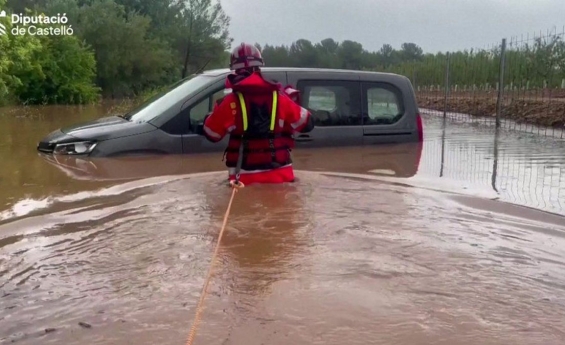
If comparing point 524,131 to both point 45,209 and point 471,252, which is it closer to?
point 471,252

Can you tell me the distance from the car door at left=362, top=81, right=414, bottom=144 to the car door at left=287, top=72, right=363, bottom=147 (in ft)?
0.39

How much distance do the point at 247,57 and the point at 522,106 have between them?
1180 centimetres

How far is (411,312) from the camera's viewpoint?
2775 millimetres

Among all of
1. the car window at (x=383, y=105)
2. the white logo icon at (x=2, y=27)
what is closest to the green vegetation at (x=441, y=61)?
the car window at (x=383, y=105)

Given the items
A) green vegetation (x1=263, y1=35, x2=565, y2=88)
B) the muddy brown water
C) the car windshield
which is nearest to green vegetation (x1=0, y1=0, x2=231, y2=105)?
green vegetation (x1=263, y1=35, x2=565, y2=88)

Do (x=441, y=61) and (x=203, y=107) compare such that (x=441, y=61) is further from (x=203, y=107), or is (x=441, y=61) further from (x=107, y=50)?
(x=203, y=107)

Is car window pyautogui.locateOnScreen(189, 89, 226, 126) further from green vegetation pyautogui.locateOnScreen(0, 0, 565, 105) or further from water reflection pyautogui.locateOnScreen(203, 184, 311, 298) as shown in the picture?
green vegetation pyautogui.locateOnScreen(0, 0, 565, 105)

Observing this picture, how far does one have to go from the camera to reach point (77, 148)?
6.82 m

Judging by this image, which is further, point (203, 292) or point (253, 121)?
point (253, 121)

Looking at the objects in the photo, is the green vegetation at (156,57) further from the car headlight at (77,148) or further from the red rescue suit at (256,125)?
the red rescue suit at (256,125)

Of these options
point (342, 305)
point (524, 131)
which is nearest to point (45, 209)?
point (342, 305)

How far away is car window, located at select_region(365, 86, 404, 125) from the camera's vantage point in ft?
25.8

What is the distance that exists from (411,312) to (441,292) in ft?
1.05

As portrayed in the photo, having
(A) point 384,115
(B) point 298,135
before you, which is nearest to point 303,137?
(B) point 298,135
